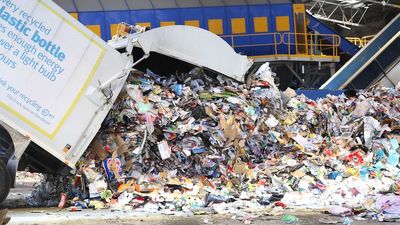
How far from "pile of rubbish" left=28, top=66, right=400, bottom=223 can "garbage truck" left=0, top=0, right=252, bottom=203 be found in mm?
546

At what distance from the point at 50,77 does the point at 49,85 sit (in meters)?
0.10

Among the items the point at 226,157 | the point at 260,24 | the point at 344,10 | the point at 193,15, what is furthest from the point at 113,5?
the point at 344,10

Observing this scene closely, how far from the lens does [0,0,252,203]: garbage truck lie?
580 cm

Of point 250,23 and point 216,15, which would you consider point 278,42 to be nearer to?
point 250,23

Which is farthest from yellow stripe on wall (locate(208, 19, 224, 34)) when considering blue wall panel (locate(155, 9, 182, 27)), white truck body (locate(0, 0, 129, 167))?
white truck body (locate(0, 0, 129, 167))

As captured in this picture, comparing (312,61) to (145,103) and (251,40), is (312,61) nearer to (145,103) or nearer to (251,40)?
(251,40)

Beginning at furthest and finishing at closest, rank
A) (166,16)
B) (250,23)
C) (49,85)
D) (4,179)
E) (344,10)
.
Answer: (344,10) → (250,23) → (166,16) → (49,85) → (4,179)

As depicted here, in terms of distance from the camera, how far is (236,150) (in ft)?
25.1

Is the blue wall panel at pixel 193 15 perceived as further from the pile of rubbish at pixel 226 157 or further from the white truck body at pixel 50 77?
the white truck body at pixel 50 77

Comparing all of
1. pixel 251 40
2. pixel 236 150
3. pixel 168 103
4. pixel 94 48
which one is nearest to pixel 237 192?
pixel 236 150

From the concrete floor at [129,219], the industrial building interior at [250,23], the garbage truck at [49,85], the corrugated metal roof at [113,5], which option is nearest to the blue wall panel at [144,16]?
the industrial building interior at [250,23]

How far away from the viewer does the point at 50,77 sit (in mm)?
6020

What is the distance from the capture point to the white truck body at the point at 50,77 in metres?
5.84

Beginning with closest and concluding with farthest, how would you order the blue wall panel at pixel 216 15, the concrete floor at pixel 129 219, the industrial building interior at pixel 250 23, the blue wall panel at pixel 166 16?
the concrete floor at pixel 129 219, the industrial building interior at pixel 250 23, the blue wall panel at pixel 166 16, the blue wall panel at pixel 216 15
